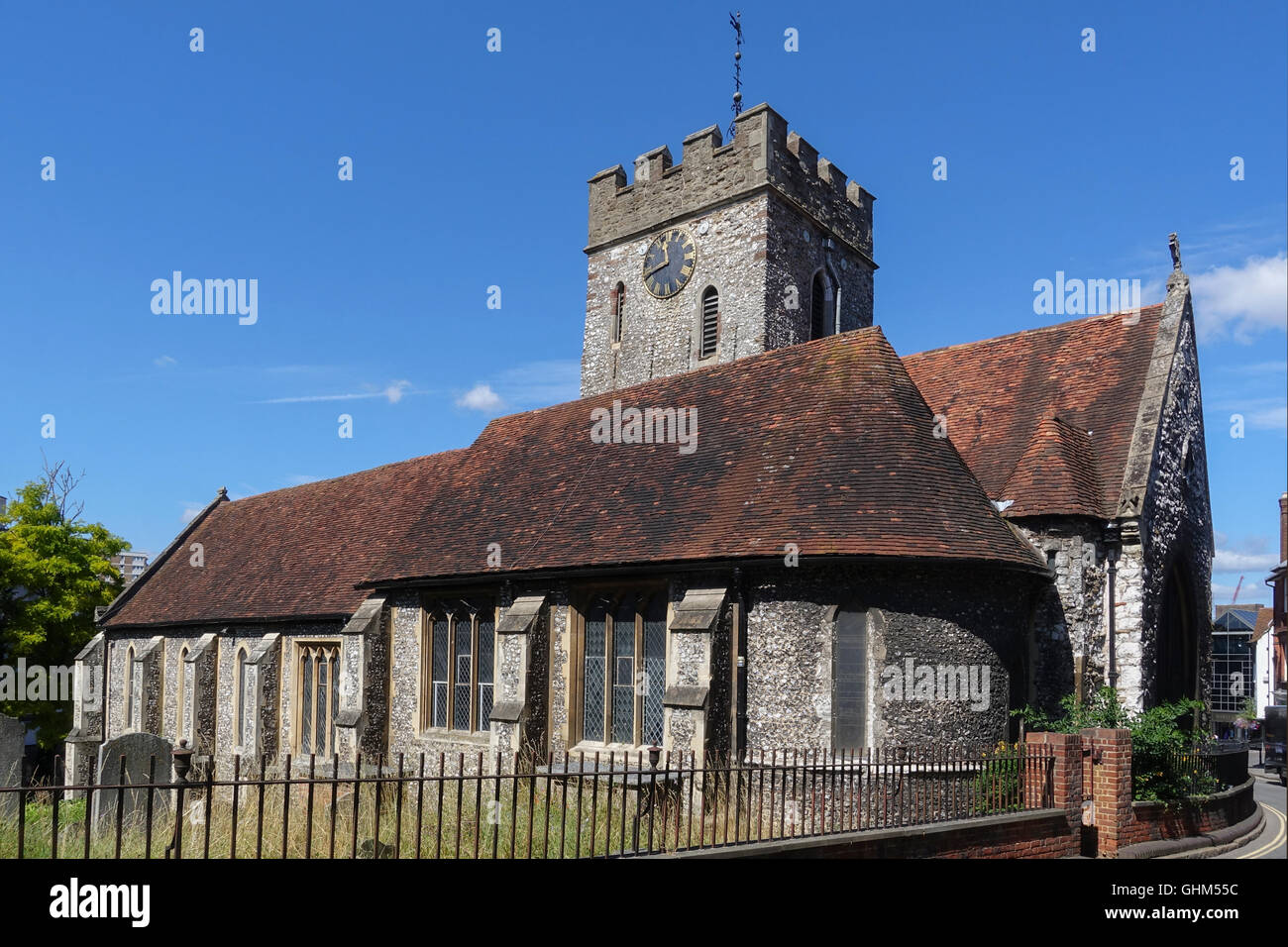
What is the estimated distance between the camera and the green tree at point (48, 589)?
3328cm

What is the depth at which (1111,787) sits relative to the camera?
43.7 ft

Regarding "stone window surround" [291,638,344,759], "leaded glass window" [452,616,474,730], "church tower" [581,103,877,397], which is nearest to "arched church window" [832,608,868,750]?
"leaded glass window" [452,616,474,730]

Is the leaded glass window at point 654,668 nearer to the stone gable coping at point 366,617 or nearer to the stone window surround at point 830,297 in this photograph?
the stone gable coping at point 366,617

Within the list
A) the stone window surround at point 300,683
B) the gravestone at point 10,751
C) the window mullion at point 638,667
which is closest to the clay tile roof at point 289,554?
the stone window surround at point 300,683

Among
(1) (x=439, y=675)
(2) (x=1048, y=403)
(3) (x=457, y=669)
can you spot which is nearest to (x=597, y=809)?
(3) (x=457, y=669)

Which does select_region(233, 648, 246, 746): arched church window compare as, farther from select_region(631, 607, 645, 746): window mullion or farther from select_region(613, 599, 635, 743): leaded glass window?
select_region(631, 607, 645, 746): window mullion

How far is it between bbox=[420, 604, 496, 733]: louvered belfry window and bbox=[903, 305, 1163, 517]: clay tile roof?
30.2 ft

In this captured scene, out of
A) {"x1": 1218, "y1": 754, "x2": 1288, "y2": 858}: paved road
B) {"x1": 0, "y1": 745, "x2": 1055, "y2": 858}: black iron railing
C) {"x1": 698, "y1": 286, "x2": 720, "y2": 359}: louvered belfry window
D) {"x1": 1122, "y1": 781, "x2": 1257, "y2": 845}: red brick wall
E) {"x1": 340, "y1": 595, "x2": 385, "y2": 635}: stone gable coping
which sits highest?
{"x1": 698, "y1": 286, "x2": 720, "y2": 359}: louvered belfry window

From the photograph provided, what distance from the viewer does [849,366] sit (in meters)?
17.7

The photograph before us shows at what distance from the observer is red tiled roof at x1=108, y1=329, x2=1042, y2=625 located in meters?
15.1

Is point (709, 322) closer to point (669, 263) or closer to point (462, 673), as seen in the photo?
point (669, 263)
